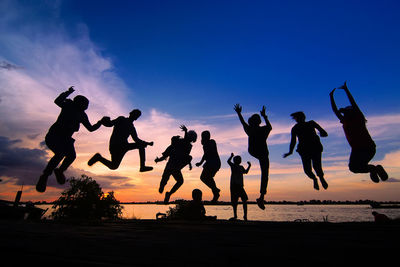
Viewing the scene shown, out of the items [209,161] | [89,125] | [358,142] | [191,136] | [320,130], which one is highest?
[191,136]

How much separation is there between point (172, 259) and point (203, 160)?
7.09 metres

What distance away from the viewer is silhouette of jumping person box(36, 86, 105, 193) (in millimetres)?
5465

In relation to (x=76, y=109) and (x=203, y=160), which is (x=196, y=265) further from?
(x=203, y=160)

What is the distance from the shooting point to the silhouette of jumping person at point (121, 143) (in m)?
6.45

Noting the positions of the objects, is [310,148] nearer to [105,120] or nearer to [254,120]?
[254,120]

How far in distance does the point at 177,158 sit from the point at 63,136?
3.60m

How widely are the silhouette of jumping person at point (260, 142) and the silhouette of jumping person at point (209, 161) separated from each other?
6.50 feet

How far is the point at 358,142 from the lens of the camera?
18.9ft

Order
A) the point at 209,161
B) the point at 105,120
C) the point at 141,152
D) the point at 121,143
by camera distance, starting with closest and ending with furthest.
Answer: the point at 105,120
the point at 121,143
the point at 141,152
the point at 209,161

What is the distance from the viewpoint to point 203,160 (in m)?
8.23

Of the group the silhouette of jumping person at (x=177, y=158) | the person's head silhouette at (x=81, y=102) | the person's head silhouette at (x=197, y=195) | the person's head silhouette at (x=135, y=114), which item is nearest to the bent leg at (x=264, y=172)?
the silhouette of jumping person at (x=177, y=158)

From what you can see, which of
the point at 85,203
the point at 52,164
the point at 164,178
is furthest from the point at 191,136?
the point at 85,203

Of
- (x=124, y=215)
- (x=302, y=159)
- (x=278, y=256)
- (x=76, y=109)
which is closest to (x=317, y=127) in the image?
(x=302, y=159)

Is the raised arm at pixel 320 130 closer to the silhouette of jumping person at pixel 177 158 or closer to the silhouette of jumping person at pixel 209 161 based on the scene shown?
the silhouette of jumping person at pixel 209 161
